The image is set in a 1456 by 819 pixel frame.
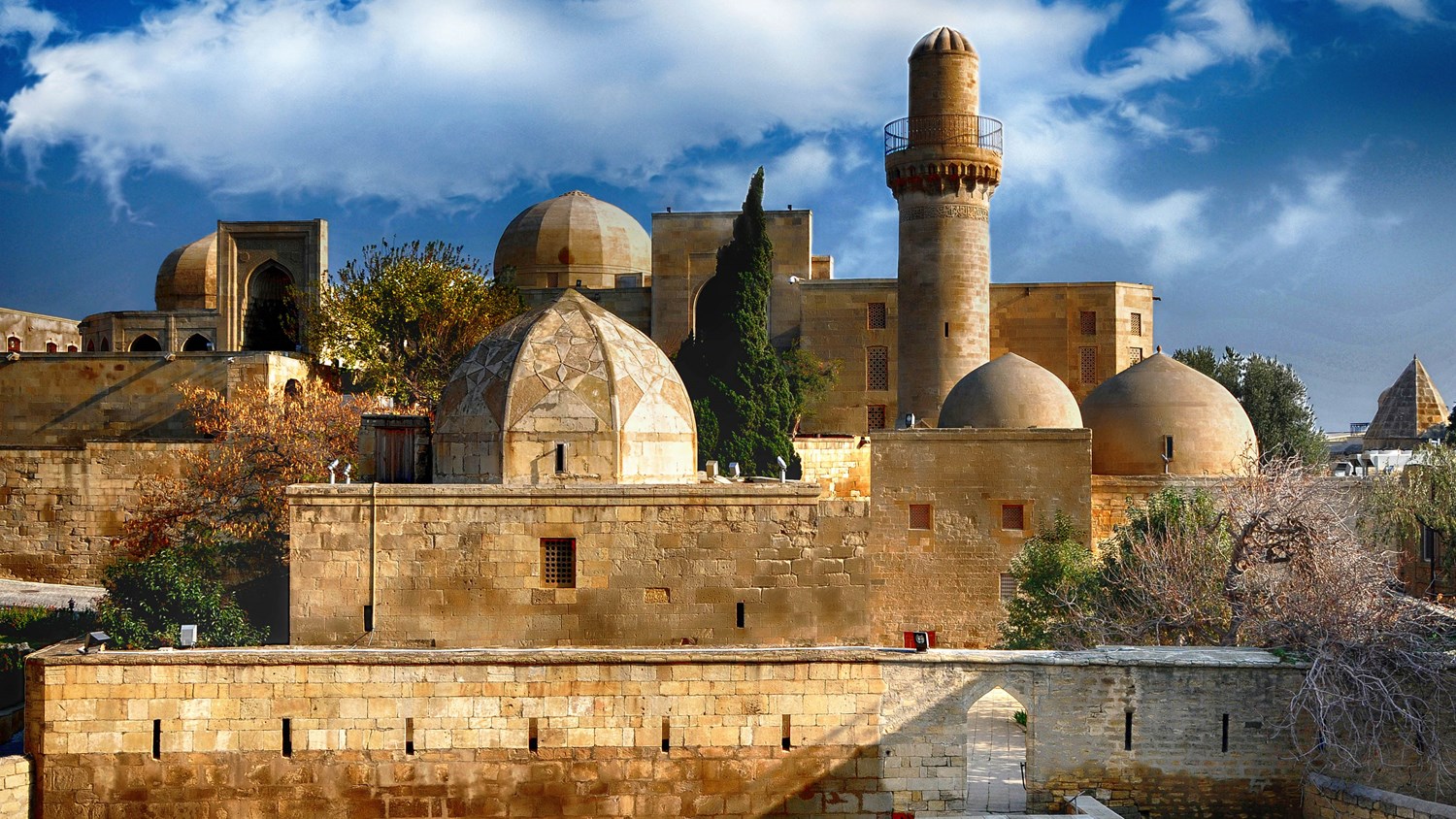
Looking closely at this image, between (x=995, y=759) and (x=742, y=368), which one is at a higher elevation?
(x=742, y=368)

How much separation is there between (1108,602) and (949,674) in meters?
4.68

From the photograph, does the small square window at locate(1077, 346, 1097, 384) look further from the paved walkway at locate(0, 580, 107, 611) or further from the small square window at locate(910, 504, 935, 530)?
the paved walkway at locate(0, 580, 107, 611)

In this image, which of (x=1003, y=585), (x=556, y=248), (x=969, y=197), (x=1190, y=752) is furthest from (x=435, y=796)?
(x=556, y=248)

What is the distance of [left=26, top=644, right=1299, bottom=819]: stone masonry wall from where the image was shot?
14.4 m

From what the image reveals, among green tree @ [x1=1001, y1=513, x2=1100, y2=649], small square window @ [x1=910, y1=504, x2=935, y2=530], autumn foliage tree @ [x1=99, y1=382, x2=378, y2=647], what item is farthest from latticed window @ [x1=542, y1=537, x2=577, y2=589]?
small square window @ [x1=910, y1=504, x2=935, y2=530]

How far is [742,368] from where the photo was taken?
27734mm

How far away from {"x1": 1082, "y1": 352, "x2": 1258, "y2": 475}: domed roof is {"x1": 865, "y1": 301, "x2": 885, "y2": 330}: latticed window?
10807mm

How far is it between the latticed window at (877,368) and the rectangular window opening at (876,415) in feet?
1.55

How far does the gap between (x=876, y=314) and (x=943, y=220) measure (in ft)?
19.7

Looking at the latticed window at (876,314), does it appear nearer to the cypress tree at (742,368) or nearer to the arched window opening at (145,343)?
the cypress tree at (742,368)

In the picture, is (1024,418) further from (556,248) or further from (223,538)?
(556,248)

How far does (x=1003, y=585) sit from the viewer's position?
22.0 metres

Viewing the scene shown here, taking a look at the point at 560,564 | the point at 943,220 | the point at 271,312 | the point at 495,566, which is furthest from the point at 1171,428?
the point at 271,312

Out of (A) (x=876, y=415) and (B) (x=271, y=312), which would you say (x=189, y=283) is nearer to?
(B) (x=271, y=312)
